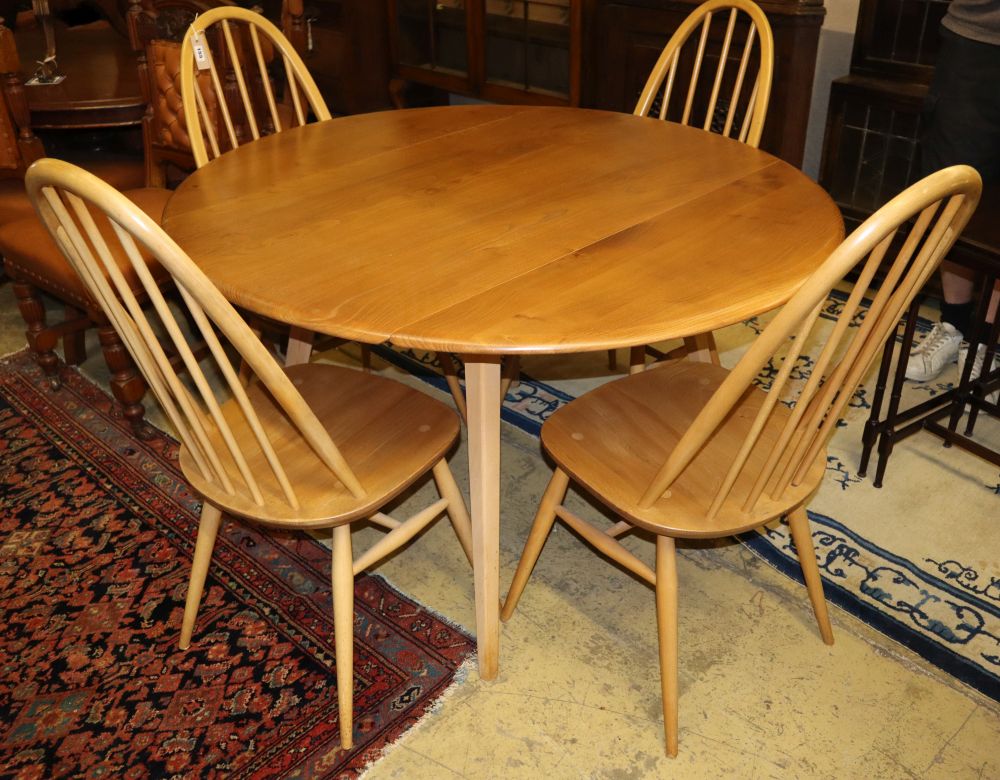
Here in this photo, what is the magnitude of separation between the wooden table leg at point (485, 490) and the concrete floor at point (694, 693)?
0.10 metres

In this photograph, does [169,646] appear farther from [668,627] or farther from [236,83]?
[236,83]

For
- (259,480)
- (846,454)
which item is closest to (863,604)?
(846,454)

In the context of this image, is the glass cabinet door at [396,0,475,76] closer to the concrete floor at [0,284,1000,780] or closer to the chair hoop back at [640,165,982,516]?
the concrete floor at [0,284,1000,780]

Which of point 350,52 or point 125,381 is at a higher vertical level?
point 350,52

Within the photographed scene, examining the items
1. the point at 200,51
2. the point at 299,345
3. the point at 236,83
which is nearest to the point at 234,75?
the point at 236,83

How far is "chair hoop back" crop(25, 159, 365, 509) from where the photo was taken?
1.21 meters

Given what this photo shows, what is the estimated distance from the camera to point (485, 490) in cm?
157

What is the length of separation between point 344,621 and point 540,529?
Answer: 0.40 metres

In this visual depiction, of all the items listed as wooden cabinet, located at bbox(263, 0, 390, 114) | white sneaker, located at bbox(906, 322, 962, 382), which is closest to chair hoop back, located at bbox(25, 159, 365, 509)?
white sneaker, located at bbox(906, 322, 962, 382)

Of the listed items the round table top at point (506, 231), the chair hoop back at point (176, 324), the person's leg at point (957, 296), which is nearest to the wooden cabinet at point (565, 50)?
the person's leg at point (957, 296)

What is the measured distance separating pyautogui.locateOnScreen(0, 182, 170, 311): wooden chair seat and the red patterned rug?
1.48ft

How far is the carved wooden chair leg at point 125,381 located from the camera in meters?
2.31

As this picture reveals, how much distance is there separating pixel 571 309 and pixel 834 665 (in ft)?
3.00

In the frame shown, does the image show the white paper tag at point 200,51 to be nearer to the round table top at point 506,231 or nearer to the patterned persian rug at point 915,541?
the round table top at point 506,231
